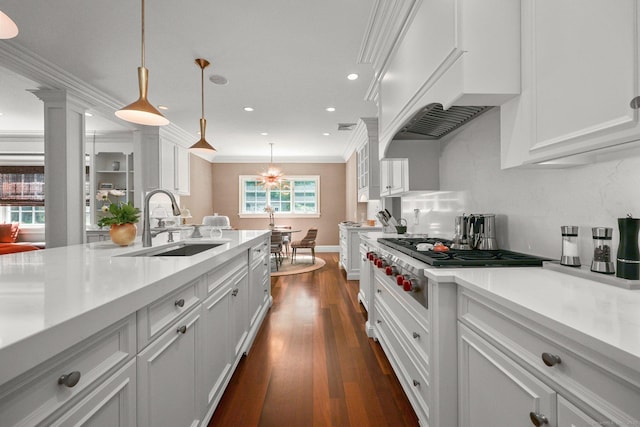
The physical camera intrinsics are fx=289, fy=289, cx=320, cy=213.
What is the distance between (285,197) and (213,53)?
5895 mm

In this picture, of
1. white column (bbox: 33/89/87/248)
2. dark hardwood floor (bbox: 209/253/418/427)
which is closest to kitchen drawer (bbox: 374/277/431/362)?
dark hardwood floor (bbox: 209/253/418/427)

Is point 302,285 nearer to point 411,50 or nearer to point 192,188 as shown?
point 411,50

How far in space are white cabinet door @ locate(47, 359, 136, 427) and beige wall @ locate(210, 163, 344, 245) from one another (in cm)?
774

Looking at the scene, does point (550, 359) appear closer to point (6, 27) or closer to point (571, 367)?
point (571, 367)

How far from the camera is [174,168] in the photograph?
600cm

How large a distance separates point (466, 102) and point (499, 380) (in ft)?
3.68

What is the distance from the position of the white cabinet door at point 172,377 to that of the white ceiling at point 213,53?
2.38m

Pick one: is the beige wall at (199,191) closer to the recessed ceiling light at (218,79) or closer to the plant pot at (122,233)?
the recessed ceiling light at (218,79)

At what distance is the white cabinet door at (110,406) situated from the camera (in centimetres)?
69

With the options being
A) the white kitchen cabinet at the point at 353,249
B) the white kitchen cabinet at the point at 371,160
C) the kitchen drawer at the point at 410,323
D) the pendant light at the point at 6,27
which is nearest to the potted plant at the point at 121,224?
the pendant light at the point at 6,27

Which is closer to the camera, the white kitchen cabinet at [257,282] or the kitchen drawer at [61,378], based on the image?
the kitchen drawer at [61,378]

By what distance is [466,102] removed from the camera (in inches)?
Result: 51.8

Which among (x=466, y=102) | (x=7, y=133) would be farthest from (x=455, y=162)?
(x=7, y=133)

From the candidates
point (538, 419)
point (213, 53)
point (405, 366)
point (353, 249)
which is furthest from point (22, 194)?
point (538, 419)
